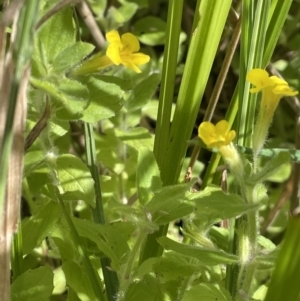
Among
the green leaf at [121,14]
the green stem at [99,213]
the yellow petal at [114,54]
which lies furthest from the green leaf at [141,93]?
the yellow petal at [114,54]

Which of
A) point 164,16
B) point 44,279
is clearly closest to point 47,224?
point 44,279

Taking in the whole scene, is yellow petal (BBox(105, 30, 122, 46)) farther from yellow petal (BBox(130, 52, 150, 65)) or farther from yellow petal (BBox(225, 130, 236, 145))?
yellow petal (BBox(225, 130, 236, 145))

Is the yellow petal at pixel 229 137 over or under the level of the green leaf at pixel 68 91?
under

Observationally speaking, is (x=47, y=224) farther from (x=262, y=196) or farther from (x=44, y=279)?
(x=262, y=196)

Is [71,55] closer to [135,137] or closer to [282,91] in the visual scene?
[282,91]

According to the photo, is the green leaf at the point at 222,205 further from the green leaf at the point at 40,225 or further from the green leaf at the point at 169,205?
the green leaf at the point at 40,225

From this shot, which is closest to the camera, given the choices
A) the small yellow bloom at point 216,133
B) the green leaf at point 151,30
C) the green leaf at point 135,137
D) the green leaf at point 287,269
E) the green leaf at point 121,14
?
the green leaf at point 287,269

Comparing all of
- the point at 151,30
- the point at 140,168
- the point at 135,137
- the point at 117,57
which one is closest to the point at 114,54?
the point at 117,57
